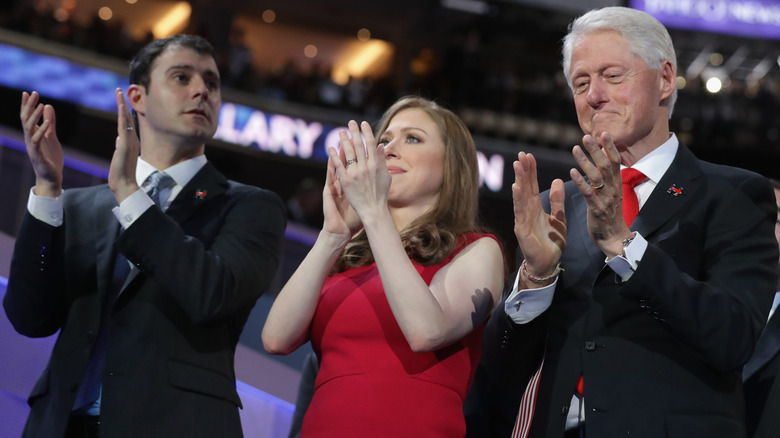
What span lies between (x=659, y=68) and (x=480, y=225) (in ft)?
2.09

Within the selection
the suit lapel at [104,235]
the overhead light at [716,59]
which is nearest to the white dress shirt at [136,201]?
the suit lapel at [104,235]

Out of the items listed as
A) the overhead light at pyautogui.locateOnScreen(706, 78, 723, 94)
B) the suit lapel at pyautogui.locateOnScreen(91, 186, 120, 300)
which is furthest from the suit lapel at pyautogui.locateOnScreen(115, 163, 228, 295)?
the overhead light at pyautogui.locateOnScreen(706, 78, 723, 94)

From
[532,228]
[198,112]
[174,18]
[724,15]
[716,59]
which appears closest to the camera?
[532,228]

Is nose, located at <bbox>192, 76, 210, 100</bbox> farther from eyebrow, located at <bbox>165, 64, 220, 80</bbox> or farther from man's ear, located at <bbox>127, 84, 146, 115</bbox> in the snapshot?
man's ear, located at <bbox>127, 84, 146, 115</bbox>

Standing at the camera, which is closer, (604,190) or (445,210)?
(604,190)

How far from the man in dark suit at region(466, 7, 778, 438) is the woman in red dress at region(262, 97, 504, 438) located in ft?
0.38

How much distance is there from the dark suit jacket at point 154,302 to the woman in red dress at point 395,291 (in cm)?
19

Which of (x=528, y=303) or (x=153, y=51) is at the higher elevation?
(x=153, y=51)

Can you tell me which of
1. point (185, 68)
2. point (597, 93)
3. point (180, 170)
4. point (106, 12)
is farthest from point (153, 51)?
point (106, 12)

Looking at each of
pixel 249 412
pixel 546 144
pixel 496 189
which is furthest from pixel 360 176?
pixel 546 144

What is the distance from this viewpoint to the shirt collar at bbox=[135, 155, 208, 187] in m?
2.49

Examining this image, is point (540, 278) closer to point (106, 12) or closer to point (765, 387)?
point (765, 387)

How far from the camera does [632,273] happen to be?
1.68 m

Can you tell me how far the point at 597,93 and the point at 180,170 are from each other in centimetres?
120
